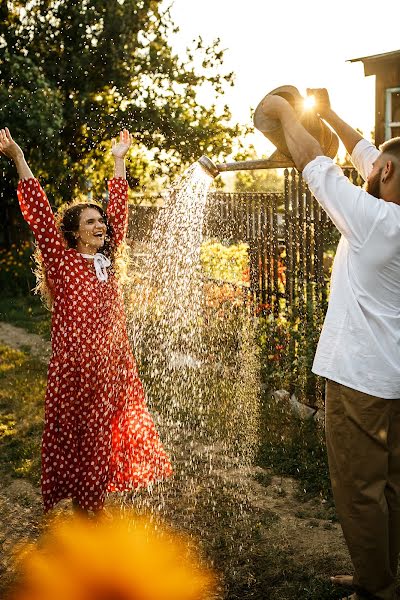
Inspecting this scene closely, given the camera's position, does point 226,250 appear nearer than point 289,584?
No

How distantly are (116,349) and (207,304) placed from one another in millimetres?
3278

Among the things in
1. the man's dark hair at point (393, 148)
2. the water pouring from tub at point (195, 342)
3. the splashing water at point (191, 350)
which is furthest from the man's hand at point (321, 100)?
the splashing water at point (191, 350)

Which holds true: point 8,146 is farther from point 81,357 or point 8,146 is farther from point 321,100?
point 321,100

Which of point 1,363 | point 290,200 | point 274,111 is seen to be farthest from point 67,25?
point 274,111

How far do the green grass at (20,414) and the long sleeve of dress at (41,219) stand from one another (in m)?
1.61

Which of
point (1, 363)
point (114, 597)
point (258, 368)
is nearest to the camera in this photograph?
point (114, 597)

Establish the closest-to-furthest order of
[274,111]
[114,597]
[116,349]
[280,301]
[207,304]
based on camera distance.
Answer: [274,111], [114,597], [116,349], [280,301], [207,304]

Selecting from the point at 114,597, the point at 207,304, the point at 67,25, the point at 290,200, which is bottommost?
the point at 114,597

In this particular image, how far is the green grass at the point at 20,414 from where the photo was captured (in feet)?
14.8

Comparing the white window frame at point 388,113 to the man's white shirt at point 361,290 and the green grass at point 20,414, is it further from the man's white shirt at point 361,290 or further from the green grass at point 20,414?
the man's white shirt at point 361,290

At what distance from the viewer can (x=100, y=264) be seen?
3.54m

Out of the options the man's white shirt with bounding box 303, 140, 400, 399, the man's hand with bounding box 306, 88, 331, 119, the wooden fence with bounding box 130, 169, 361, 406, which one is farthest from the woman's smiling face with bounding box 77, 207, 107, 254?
the wooden fence with bounding box 130, 169, 361, 406

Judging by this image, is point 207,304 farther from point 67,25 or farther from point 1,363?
point 67,25

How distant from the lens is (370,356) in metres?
2.42
